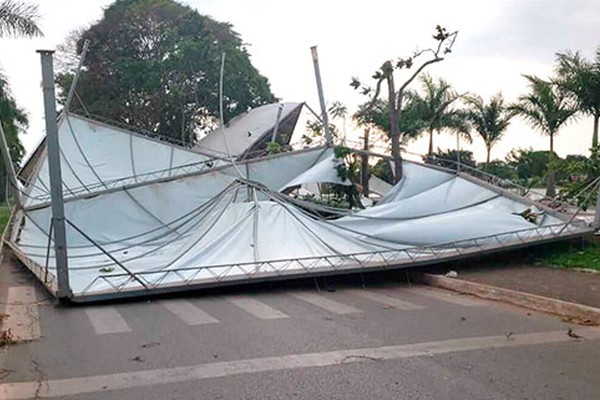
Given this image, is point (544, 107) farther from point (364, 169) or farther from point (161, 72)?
point (161, 72)

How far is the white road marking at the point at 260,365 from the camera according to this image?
224 inches

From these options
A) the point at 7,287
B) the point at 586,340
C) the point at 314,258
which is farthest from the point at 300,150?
the point at 586,340

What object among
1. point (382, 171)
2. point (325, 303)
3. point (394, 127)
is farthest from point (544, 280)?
point (382, 171)

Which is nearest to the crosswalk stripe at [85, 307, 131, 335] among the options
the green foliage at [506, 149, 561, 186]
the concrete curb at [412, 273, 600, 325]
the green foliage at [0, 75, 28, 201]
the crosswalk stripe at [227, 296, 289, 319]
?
the crosswalk stripe at [227, 296, 289, 319]

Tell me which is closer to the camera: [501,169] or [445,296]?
[445,296]

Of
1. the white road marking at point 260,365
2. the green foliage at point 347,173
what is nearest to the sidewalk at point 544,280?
the white road marking at point 260,365

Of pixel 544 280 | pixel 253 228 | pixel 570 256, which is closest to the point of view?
pixel 544 280

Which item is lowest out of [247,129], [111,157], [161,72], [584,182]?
[584,182]

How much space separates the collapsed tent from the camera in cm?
1191

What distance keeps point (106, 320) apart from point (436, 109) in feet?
76.7

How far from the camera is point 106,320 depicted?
9.00 meters

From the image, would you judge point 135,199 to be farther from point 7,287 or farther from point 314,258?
point 314,258

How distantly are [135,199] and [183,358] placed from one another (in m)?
12.6

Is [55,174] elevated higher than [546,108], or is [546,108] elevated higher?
[546,108]
